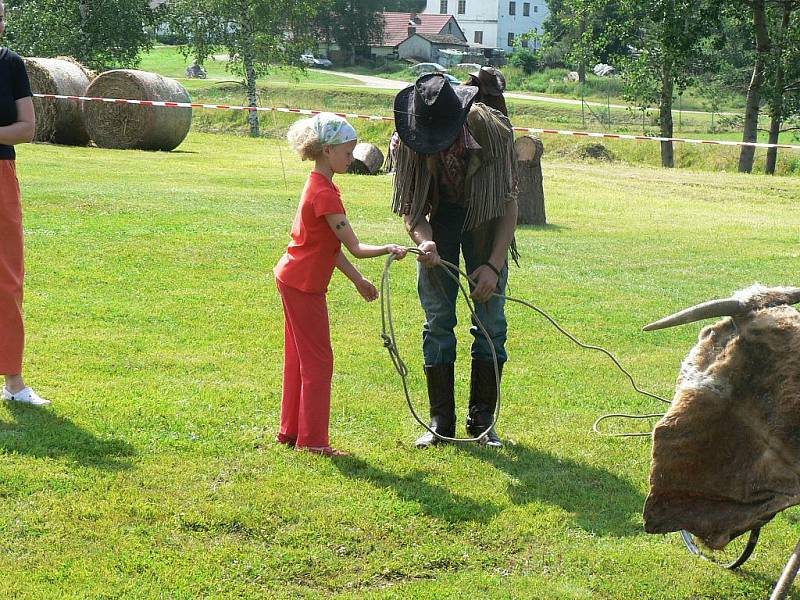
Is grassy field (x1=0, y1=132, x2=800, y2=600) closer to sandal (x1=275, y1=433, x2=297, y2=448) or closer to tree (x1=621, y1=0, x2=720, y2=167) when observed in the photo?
sandal (x1=275, y1=433, x2=297, y2=448)

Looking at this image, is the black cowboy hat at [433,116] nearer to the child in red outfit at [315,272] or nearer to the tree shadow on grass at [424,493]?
the child in red outfit at [315,272]

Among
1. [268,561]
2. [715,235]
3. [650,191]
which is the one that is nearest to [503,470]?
[268,561]

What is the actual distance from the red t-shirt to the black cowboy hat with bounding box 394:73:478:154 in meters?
0.48

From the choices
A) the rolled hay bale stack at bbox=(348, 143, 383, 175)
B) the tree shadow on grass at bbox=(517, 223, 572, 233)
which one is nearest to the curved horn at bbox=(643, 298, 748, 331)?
the tree shadow on grass at bbox=(517, 223, 572, 233)

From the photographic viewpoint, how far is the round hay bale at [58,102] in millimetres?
25031

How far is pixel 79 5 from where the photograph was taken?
4469cm

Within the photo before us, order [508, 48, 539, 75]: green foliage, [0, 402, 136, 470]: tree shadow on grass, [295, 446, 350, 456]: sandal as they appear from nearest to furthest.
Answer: [0, 402, 136, 470]: tree shadow on grass, [295, 446, 350, 456]: sandal, [508, 48, 539, 75]: green foliage

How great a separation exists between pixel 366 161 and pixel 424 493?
17.0 m

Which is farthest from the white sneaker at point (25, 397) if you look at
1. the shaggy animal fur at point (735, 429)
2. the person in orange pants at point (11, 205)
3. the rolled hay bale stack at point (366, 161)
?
the rolled hay bale stack at point (366, 161)

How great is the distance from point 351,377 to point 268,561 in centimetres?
297

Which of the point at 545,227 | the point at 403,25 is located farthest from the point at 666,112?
the point at 403,25

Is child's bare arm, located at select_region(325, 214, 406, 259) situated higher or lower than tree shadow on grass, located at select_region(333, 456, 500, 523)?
higher

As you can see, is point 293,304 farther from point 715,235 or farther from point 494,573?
point 715,235

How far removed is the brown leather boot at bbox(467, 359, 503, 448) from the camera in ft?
19.9
